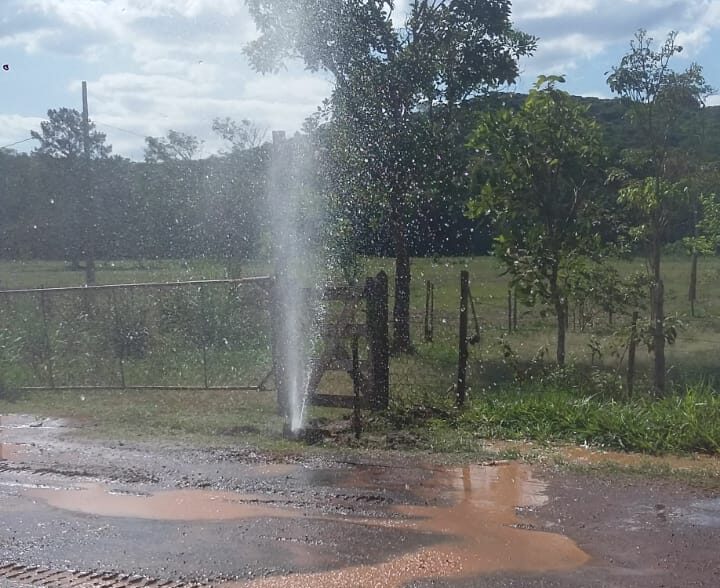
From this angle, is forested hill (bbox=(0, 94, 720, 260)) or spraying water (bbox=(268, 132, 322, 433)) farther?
forested hill (bbox=(0, 94, 720, 260))

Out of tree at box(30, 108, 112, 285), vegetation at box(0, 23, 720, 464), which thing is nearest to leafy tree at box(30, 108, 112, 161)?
tree at box(30, 108, 112, 285)

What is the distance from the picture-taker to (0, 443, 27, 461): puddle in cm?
865

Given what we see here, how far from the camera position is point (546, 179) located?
12.4 meters

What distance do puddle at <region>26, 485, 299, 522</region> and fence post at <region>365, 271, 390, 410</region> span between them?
3406 millimetres

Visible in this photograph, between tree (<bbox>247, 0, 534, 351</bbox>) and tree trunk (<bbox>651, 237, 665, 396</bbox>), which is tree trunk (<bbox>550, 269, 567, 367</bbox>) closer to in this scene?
tree trunk (<bbox>651, 237, 665, 396</bbox>)

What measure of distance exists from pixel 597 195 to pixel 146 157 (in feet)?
71.1

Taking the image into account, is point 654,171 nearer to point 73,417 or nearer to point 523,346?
point 523,346

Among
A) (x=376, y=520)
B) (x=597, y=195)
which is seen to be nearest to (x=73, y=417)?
(x=376, y=520)

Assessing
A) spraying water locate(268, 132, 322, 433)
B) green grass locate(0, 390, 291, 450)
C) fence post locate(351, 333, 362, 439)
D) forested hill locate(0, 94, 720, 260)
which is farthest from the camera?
forested hill locate(0, 94, 720, 260)

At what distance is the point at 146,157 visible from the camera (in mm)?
31219

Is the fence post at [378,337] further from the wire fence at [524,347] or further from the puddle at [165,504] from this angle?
the puddle at [165,504]

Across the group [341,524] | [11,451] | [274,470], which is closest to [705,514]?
[341,524]

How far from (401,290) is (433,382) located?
12.3 feet

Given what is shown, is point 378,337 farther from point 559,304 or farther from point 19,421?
point 19,421
